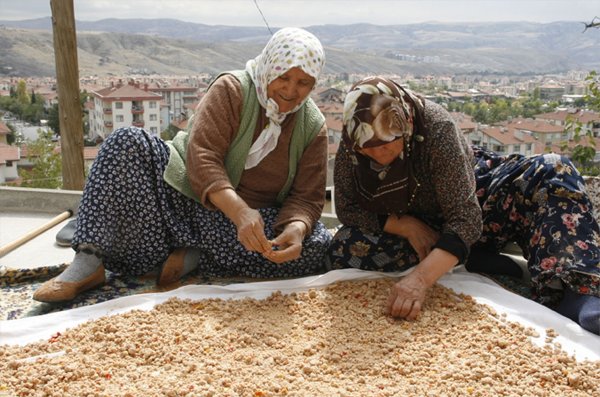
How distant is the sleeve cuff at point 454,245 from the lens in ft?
6.62

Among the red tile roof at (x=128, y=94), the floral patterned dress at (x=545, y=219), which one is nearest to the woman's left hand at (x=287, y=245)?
the floral patterned dress at (x=545, y=219)

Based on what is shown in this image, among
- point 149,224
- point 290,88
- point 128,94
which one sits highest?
point 290,88

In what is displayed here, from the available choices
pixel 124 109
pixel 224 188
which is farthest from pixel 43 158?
pixel 224 188

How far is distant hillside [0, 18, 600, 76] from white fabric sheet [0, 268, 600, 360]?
23516mm

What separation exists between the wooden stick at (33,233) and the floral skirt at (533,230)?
1.53 m

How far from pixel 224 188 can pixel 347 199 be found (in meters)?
0.53

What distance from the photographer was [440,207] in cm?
225

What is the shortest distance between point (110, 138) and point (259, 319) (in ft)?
2.96

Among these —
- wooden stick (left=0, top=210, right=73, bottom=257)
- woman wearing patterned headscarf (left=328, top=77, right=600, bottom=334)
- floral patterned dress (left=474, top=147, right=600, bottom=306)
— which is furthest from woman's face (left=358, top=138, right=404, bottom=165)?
wooden stick (left=0, top=210, right=73, bottom=257)

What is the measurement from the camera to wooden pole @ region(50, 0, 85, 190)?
3.50 meters

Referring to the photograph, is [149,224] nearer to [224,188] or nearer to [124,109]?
[224,188]

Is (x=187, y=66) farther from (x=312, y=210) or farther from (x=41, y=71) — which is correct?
(x=312, y=210)

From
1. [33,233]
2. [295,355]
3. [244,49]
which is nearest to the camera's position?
[295,355]

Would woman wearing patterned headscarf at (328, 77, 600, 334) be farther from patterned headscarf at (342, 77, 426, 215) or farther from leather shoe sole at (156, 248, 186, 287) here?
leather shoe sole at (156, 248, 186, 287)
